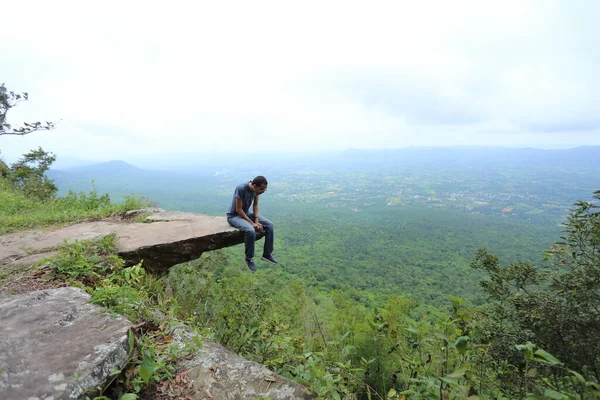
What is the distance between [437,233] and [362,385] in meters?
75.1

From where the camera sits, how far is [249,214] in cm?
609

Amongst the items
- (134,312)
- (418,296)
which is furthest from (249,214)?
(418,296)

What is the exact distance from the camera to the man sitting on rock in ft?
18.4

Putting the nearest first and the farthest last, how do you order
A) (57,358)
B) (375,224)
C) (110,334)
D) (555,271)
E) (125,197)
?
(57,358)
(110,334)
(555,271)
(125,197)
(375,224)

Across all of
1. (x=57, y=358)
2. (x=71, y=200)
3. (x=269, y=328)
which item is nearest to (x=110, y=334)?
(x=57, y=358)

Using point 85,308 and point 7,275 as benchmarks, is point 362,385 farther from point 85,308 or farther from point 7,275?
point 7,275

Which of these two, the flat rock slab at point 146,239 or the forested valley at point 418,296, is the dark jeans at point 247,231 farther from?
the forested valley at point 418,296

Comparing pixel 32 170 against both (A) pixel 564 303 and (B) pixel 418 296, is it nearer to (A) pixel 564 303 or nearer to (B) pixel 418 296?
(A) pixel 564 303

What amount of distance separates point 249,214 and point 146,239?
6.59 feet

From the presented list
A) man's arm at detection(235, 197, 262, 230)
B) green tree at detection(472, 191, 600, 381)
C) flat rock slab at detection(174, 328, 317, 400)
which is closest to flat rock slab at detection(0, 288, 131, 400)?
flat rock slab at detection(174, 328, 317, 400)

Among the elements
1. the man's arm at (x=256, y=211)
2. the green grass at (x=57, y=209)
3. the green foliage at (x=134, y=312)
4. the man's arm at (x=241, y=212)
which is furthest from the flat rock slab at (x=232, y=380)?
the green grass at (x=57, y=209)

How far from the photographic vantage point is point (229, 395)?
7.14 ft

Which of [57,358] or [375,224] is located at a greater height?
[57,358]

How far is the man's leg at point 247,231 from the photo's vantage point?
5.61 meters
